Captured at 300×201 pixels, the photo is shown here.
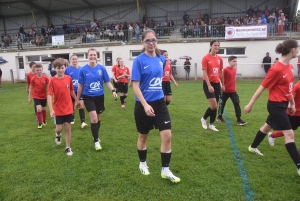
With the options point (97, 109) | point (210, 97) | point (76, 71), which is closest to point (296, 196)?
point (210, 97)

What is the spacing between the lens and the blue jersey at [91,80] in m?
5.19

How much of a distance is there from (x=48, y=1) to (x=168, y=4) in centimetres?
1373

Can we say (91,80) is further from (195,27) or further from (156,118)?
(195,27)

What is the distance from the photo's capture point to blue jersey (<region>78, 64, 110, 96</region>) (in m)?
5.19

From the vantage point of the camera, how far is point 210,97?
5930 mm

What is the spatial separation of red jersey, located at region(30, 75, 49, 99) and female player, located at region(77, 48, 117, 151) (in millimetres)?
2367

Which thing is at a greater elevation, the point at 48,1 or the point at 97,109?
the point at 48,1

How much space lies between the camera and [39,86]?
7012mm

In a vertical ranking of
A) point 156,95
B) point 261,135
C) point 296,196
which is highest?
point 156,95

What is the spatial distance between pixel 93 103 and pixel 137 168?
1.81 meters

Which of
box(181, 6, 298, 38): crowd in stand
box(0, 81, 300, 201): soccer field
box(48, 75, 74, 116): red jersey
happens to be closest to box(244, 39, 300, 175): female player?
box(0, 81, 300, 201): soccer field

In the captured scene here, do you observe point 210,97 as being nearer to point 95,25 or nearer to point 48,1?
point 95,25

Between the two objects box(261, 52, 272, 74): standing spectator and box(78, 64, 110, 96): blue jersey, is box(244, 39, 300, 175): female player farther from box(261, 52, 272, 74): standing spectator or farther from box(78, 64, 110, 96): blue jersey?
box(261, 52, 272, 74): standing spectator

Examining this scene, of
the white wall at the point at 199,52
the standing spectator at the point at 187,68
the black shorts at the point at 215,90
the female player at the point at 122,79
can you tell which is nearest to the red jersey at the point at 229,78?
the black shorts at the point at 215,90
